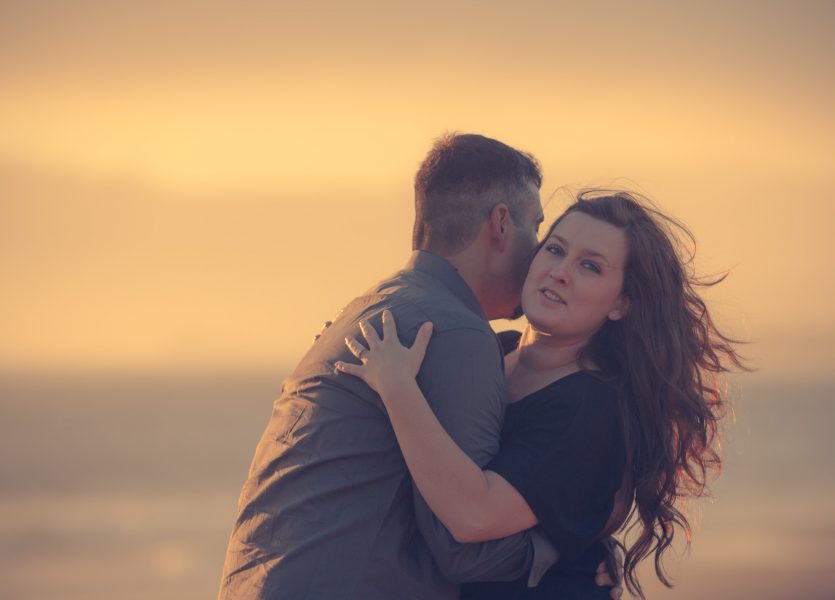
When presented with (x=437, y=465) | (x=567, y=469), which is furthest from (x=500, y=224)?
(x=437, y=465)

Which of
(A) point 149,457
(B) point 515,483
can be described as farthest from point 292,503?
(A) point 149,457

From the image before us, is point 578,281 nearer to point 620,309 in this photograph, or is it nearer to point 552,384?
point 620,309

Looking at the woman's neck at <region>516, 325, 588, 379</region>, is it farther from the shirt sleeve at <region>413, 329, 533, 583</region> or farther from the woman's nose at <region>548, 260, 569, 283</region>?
the shirt sleeve at <region>413, 329, 533, 583</region>

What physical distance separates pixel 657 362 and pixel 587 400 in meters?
0.34

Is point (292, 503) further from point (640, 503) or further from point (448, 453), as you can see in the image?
point (640, 503)

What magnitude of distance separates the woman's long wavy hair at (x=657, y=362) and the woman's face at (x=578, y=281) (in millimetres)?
44

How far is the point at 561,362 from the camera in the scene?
465cm

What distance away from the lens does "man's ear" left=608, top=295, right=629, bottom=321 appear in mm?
4699

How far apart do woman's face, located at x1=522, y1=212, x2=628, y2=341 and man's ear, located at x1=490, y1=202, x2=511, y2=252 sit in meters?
0.15

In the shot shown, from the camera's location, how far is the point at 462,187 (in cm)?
475

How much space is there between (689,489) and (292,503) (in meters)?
1.49

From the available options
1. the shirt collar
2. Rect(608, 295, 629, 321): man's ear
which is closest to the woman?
Rect(608, 295, 629, 321): man's ear

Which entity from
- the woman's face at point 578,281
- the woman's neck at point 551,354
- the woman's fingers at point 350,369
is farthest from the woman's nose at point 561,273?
the woman's fingers at point 350,369

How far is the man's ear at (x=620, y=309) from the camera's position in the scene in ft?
15.4
